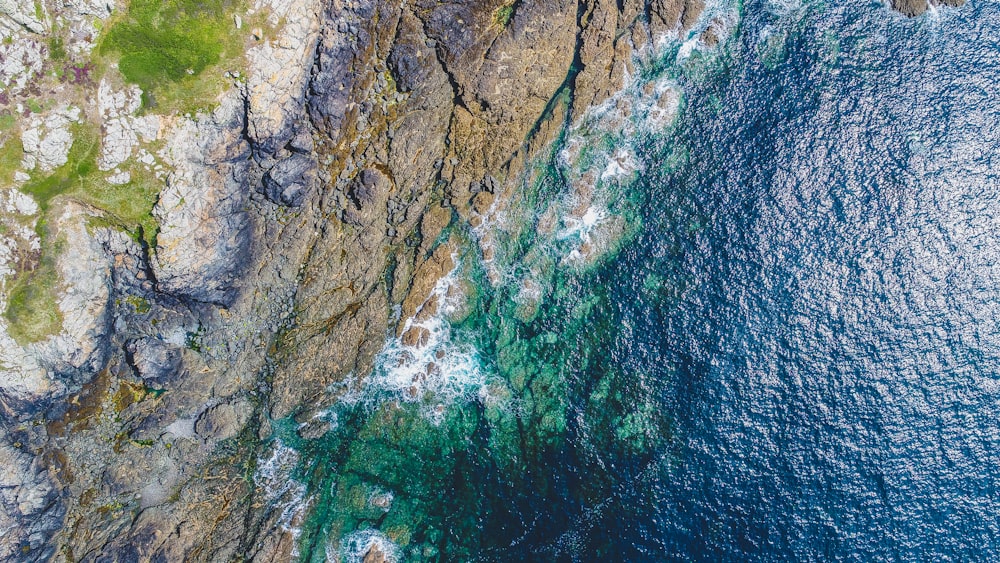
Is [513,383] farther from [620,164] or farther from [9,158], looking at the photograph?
[9,158]

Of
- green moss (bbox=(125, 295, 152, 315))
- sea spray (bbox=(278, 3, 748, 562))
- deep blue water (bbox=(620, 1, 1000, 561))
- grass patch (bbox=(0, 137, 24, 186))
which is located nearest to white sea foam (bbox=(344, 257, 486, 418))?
sea spray (bbox=(278, 3, 748, 562))

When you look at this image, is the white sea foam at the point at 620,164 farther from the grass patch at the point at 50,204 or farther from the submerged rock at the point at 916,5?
the grass patch at the point at 50,204

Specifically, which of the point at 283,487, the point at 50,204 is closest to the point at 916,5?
the point at 283,487

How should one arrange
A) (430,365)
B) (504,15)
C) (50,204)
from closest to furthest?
(50,204) < (504,15) < (430,365)

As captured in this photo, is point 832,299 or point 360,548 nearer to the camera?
point 832,299

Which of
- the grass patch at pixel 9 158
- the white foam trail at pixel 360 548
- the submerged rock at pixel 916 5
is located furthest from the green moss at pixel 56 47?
the submerged rock at pixel 916 5

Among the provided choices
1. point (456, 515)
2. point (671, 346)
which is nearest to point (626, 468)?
point (671, 346)
